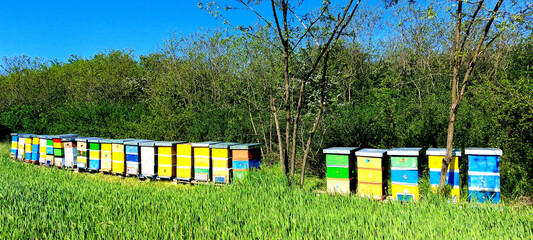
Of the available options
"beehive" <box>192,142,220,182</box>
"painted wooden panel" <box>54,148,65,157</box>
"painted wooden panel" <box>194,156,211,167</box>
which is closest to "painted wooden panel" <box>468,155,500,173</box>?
"beehive" <box>192,142,220,182</box>

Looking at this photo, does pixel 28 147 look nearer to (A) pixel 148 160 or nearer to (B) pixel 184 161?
(A) pixel 148 160

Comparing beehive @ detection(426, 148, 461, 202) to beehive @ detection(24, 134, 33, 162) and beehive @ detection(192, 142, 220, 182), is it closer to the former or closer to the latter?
beehive @ detection(192, 142, 220, 182)

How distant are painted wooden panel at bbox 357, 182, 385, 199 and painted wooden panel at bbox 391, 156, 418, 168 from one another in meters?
0.47

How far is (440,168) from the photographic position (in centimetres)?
559

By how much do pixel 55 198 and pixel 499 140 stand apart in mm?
8182

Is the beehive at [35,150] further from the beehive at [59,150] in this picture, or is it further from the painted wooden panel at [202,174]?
the painted wooden panel at [202,174]

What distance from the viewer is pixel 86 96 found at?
58.5 feet

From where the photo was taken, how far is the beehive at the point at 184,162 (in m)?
8.39

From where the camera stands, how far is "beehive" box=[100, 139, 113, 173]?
969cm

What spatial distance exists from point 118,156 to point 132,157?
59cm

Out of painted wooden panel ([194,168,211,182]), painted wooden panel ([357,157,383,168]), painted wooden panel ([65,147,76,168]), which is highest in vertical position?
painted wooden panel ([357,157,383,168])

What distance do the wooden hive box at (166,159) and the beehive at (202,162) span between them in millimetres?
699

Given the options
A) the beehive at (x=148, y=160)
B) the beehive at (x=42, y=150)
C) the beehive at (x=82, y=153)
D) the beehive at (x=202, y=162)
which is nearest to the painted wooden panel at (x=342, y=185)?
the beehive at (x=202, y=162)

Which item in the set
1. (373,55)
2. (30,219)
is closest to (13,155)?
(30,219)
